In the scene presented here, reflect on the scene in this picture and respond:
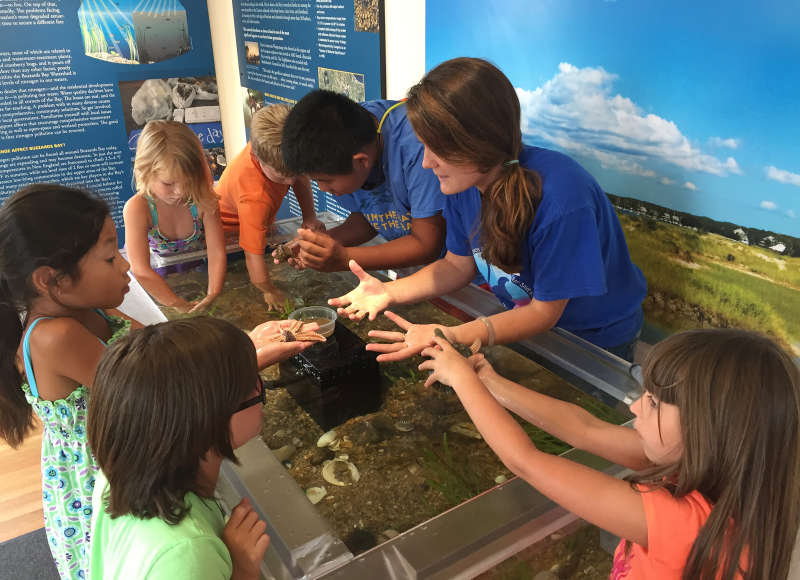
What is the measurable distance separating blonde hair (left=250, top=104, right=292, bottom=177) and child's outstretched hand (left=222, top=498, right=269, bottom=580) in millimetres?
1588

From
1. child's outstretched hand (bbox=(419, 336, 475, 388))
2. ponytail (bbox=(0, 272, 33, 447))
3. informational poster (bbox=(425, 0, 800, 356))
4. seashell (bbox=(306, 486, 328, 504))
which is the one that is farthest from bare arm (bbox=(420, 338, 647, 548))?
informational poster (bbox=(425, 0, 800, 356))

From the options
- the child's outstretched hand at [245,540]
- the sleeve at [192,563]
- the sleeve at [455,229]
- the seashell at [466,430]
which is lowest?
the seashell at [466,430]

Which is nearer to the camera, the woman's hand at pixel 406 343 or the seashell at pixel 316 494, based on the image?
the seashell at pixel 316 494

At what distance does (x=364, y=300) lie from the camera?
199cm

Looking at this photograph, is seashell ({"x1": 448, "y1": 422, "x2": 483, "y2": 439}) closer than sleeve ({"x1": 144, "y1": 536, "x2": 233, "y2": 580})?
No

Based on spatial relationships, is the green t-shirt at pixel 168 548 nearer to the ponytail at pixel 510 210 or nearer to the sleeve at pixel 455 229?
the ponytail at pixel 510 210

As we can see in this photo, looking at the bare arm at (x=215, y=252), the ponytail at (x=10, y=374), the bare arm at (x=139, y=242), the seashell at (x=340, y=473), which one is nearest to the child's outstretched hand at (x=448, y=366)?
the seashell at (x=340, y=473)

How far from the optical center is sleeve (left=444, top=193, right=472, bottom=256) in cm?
186

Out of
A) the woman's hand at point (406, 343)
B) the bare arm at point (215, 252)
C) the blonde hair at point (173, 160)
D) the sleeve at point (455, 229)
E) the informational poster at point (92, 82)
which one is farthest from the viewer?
the informational poster at point (92, 82)

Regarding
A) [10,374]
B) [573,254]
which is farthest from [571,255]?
[10,374]

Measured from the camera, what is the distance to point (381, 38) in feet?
10.8

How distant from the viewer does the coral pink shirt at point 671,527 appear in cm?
90

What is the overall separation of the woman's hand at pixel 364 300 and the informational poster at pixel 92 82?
115 inches

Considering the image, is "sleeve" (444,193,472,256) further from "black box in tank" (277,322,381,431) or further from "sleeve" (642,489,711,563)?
"sleeve" (642,489,711,563)
